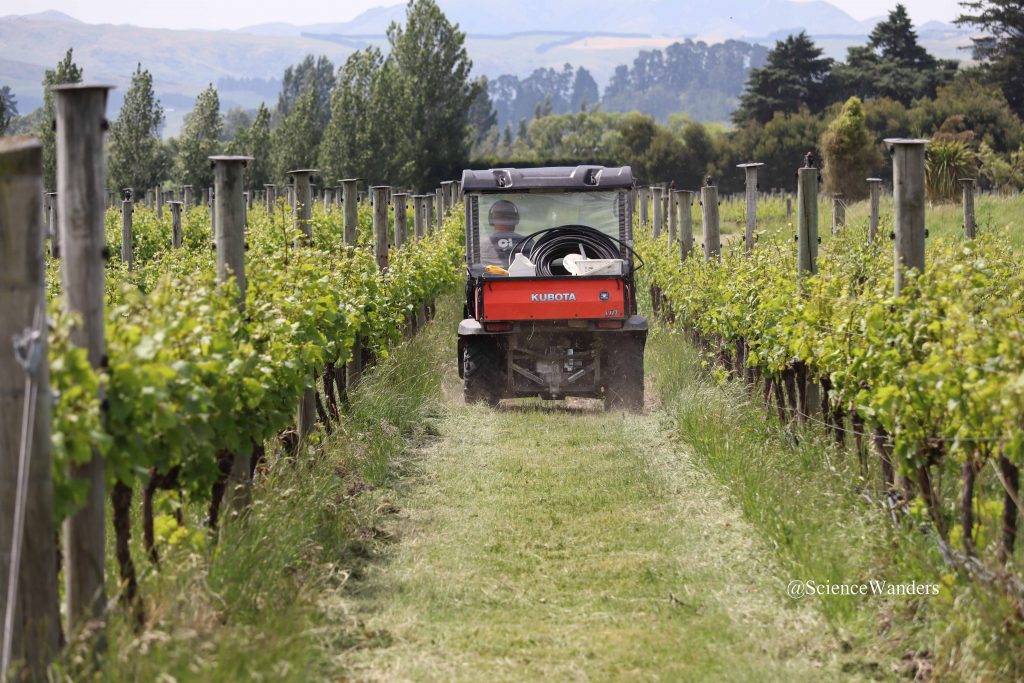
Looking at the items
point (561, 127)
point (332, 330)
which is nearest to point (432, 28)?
point (332, 330)

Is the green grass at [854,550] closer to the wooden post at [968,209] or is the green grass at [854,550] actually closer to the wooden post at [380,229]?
the wooden post at [380,229]

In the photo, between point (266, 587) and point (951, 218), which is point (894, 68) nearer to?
point (951, 218)

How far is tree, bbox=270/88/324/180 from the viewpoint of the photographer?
6047cm

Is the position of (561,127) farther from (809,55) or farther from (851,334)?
(851,334)

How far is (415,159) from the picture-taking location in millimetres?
62000

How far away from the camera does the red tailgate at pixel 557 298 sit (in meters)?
12.3

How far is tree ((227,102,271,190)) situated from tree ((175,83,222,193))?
100cm

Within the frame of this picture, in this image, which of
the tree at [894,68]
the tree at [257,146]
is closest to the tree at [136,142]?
→ the tree at [257,146]

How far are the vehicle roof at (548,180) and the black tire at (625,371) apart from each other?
1.63m

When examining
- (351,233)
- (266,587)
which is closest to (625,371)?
(351,233)

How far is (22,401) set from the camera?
429cm

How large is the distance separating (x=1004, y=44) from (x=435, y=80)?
30.8m

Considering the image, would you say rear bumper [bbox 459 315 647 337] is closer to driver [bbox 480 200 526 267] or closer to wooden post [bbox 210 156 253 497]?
driver [bbox 480 200 526 267]

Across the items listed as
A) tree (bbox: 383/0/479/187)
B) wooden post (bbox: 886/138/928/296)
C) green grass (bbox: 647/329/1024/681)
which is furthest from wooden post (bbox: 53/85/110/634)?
tree (bbox: 383/0/479/187)
